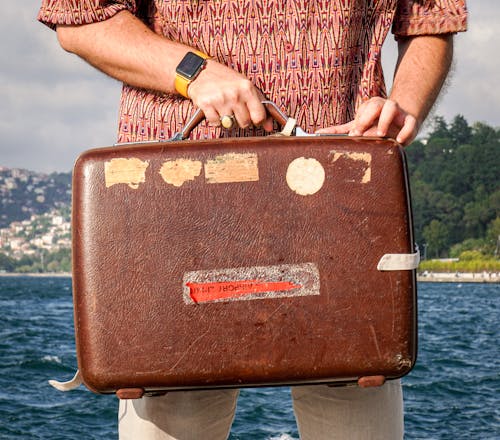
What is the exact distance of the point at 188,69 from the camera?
5.05 ft

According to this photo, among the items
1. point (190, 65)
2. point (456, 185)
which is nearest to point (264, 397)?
point (190, 65)

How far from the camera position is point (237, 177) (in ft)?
4.66

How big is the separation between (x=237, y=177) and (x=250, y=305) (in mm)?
196

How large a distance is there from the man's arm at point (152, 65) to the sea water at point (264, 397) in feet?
46.4

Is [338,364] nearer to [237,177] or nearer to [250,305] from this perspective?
[250,305]

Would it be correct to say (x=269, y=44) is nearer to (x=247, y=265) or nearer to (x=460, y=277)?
(x=247, y=265)

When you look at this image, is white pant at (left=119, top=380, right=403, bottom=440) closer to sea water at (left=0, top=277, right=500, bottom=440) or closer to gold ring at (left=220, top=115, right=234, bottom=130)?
gold ring at (left=220, top=115, right=234, bottom=130)

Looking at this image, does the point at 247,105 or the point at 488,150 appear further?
the point at 488,150

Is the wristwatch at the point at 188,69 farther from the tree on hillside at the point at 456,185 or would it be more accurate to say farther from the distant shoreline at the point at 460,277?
the tree on hillside at the point at 456,185

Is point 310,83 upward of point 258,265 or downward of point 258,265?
upward

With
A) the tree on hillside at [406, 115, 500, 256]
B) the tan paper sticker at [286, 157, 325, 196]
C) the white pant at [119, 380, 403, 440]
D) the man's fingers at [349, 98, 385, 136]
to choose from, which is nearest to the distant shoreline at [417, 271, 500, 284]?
the tree on hillside at [406, 115, 500, 256]

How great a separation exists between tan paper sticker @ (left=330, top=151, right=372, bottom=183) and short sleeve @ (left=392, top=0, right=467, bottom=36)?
1.33ft

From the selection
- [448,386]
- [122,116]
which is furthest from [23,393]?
[122,116]

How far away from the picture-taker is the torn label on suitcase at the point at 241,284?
1.41m
